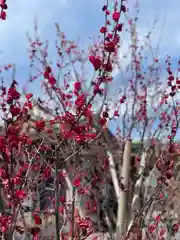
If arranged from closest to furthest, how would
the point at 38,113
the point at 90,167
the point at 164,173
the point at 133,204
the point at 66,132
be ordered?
the point at 66,132 < the point at 164,173 < the point at 133,204 < the point at 90,167 < the point at 38,113

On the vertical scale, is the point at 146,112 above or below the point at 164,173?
above

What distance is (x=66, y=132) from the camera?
8.64ft

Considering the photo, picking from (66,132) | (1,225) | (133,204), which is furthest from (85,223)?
(133,204)

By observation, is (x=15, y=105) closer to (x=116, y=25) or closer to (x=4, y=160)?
(x=4, y=160)

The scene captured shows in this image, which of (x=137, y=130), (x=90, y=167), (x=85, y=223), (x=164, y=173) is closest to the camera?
(x=85, y=223)

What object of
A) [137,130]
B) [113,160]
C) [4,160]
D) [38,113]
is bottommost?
[4,160]

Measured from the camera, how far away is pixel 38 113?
32.0ft

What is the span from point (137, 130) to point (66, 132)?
196 inches

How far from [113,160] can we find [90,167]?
3.16 ft

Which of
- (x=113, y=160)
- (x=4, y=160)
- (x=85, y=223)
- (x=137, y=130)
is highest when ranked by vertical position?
(x=137, y=130)

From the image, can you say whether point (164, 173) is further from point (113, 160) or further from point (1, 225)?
point (113, 160)

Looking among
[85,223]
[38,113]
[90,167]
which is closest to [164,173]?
[85,223]

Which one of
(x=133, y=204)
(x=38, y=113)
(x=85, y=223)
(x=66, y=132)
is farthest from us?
(x=38, y=113)

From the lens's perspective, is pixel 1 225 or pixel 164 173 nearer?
pixel 1 225
